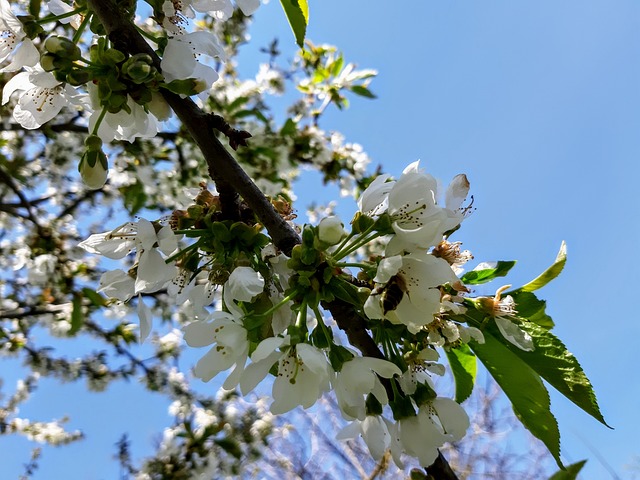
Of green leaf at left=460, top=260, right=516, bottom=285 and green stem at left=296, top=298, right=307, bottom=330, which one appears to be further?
green leaf at left=460, top=260, right=516, bottom=285

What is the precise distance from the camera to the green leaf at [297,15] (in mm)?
958

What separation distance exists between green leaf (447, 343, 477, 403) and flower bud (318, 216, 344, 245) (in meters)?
0.41

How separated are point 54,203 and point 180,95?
3.83 metres

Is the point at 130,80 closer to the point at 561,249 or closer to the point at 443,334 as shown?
the point at 443,334

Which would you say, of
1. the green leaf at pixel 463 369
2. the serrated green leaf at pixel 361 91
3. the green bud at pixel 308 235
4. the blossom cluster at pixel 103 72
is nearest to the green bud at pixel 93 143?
the blossom cluster at pixel 103 72

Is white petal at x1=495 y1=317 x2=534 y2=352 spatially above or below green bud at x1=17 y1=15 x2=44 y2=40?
below

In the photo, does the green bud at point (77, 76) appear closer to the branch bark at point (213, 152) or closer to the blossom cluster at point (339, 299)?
the branch bark at point (213, 152)

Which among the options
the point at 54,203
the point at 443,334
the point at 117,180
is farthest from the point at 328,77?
the point at 443,334

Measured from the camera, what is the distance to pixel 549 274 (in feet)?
2.92

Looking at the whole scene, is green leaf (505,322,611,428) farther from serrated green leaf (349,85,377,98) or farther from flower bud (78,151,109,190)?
serrated green leaf (349,85,377,98)

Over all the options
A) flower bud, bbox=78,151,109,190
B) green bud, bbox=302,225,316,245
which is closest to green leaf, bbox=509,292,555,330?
green bud, bbox=302,225,316,245

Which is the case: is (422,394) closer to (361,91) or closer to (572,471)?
(572,471)

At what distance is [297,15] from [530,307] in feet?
2.41

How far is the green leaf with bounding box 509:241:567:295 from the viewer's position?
0.88m
